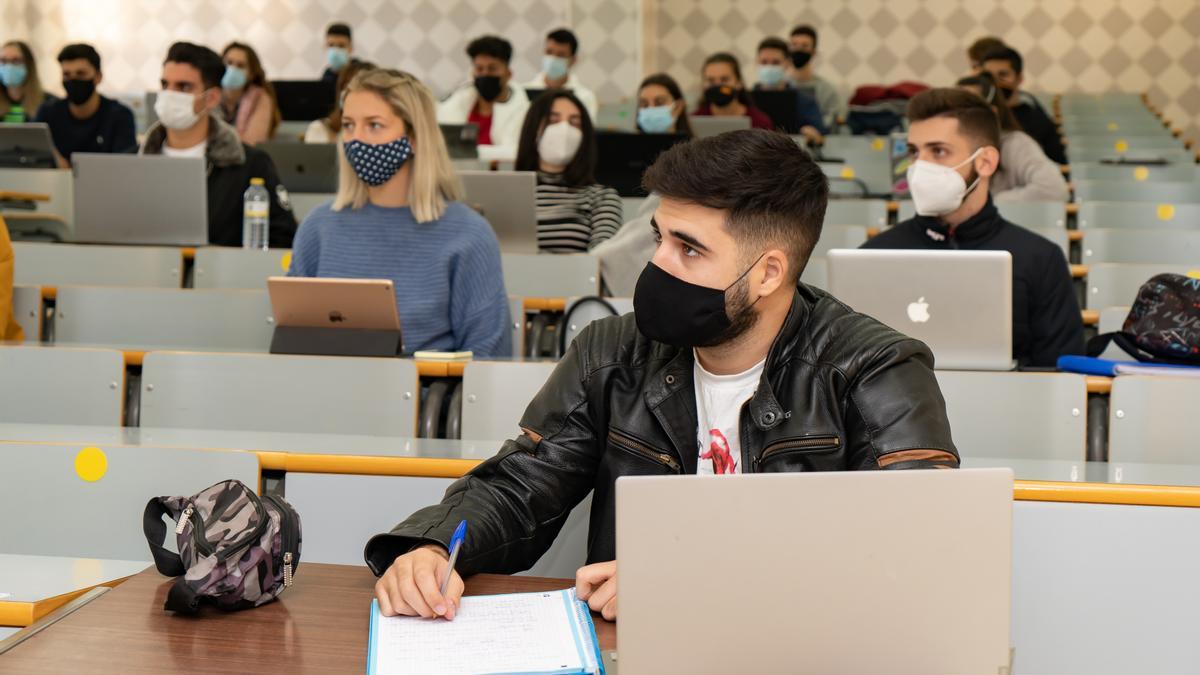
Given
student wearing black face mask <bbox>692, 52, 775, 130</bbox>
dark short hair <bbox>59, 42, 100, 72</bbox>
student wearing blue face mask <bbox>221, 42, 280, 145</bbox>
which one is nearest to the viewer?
dark short hair <bbox>59, 42, 100, 72</bbox>

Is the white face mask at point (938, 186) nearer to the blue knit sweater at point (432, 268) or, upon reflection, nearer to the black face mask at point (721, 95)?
the blue knit sweater at point (432, 268)

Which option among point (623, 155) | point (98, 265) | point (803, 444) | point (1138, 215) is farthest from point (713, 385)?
point (1138, 215)

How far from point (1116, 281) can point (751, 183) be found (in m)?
2.61

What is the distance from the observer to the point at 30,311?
3.47 meters

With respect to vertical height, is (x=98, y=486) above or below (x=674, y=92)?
below

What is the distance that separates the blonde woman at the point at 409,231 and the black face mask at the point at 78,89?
338 centimetres

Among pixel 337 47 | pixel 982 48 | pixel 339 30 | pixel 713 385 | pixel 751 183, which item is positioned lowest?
pixel 713 385

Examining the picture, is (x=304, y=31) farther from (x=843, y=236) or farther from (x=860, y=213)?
(x=843, y=236)

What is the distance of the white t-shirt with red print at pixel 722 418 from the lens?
1617 mm

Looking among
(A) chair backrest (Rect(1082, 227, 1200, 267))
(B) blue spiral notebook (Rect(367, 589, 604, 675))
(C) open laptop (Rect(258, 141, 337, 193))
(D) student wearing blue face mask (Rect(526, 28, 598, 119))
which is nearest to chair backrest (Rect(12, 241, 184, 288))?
(C) open laptop (Rect(258, 141, 337, 193))

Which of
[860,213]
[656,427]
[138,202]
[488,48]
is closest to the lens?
[656,427]

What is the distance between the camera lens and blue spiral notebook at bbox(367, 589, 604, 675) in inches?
46.2

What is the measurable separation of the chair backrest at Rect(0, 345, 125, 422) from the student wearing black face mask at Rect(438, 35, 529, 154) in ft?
12.8

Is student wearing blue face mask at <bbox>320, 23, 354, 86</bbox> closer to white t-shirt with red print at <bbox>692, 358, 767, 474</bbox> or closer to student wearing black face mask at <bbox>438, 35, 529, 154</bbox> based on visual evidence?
student wearing black face mask at <bbox>438, 35, 529, 154</bbox>
